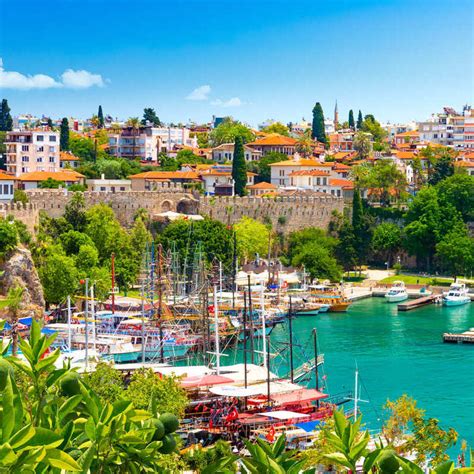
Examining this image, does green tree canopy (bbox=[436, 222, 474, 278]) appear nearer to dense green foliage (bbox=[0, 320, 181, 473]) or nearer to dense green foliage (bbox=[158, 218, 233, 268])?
dense green foliage (bbox=[158, 218, 233, 268])

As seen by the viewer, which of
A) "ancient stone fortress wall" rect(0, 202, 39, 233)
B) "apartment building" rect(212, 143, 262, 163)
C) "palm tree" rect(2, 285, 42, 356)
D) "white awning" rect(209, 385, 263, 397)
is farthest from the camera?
"apartment building" rect(212, 143, 262, 163)

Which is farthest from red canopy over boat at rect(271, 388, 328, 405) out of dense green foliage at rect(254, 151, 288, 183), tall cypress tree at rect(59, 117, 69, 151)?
tall cypress tree at rect(59, 117, 69, 151)

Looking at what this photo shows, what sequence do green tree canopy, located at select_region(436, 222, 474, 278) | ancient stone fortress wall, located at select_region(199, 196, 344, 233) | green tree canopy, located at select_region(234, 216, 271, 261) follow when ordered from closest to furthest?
green tree canopy, located at select_region(234, 216, 271, 261) → green tree canopy, located at select_region(436, 222, 474, 278) → ancient stone fortress wall, located at select_region(199, 196, 344, 233)

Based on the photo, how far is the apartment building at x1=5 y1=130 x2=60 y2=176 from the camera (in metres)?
45.5

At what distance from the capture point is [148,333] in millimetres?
23953

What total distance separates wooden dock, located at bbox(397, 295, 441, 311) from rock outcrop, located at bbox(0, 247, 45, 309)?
34.8ft

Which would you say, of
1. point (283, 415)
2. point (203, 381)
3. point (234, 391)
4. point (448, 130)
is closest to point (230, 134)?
point (448, 130)

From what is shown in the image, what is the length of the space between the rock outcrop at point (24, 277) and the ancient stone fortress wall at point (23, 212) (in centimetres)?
195

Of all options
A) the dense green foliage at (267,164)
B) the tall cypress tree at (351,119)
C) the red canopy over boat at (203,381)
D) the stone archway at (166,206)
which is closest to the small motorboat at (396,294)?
the stone archway at (166,206)

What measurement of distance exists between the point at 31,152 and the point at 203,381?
29.4 metres

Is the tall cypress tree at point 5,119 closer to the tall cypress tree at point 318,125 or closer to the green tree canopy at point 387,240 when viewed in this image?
the tall cypress tree at point 318,125

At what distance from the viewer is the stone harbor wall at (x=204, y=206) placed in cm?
3147

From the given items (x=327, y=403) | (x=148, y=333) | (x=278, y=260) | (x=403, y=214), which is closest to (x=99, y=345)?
(x=148, y=333)

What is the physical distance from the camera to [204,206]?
118ft
